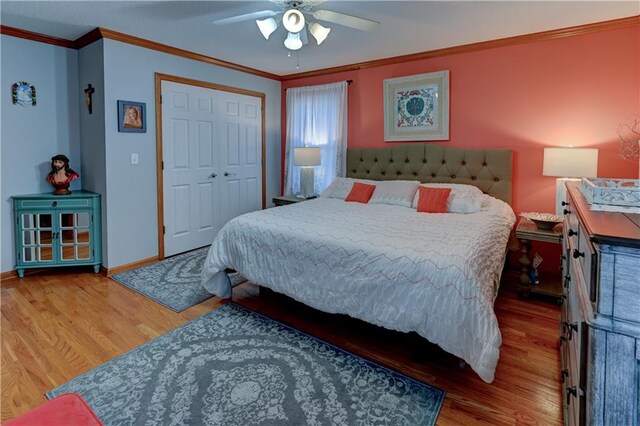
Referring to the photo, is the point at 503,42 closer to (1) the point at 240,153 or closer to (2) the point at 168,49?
(1) the point at 240,153

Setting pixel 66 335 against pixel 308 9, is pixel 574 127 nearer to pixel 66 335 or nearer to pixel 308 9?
pixel 308 9

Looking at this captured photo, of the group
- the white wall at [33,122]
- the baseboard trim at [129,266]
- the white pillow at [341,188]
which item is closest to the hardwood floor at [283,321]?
the baseboard trim at [129,266]

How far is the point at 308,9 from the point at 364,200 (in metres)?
1.88

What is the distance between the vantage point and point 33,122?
3.58 metres

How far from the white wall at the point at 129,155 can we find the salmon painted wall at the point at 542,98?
2745 millimetres

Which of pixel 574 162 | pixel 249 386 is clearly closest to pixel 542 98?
pixel 574 162

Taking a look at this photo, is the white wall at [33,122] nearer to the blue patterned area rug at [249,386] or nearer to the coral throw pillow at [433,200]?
the blue patterned area rug at [249,386]

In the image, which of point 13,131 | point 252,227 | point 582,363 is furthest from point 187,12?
point 582,363

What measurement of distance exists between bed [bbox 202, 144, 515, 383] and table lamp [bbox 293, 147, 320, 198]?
3.93 feet

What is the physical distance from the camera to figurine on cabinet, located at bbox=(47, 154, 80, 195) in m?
3.60

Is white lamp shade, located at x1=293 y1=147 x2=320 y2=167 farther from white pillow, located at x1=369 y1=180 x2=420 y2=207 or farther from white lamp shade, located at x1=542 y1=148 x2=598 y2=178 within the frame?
white lamp shade, located at x1=542 y1=148 x2=598 y2=178

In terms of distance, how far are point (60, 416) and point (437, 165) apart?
379cm

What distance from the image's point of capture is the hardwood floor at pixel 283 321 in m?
1.84

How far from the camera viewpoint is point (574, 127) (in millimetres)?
3285
